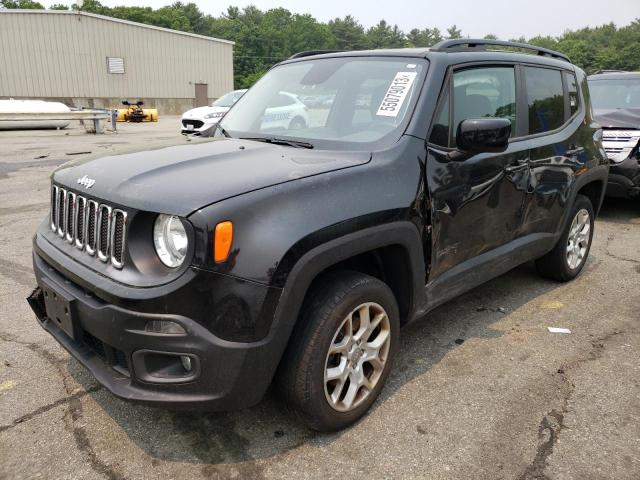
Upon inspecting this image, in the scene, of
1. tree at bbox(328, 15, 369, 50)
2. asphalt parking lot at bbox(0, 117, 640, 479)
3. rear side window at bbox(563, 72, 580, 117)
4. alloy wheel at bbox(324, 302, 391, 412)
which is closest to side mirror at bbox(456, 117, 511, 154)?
alloy wheel at bbox(324, 302, 391, 412)

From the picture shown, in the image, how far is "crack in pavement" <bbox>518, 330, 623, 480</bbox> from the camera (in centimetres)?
234

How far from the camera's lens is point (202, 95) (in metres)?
38.8

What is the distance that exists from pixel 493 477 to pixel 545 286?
270 centimetres

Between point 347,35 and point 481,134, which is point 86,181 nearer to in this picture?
point 481,134

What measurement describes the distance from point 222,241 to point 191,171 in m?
0.55

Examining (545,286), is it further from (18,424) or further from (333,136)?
(18,424)

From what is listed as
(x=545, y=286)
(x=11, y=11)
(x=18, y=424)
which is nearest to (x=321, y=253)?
(x=18, y=424)

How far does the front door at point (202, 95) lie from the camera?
3838 cm

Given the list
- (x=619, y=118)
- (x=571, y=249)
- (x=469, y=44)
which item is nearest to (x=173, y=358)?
(x=469, y=44)

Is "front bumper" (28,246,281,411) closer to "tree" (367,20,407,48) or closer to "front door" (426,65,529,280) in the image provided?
"front door" (426,65,529,280)

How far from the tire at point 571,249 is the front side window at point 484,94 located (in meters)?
1.32

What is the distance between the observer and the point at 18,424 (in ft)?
8.61

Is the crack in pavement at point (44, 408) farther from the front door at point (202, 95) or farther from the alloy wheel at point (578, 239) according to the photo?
the front door at point (202, 95)

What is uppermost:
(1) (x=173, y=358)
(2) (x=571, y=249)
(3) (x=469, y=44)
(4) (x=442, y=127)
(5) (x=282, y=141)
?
(3) (x=469, y=44)
